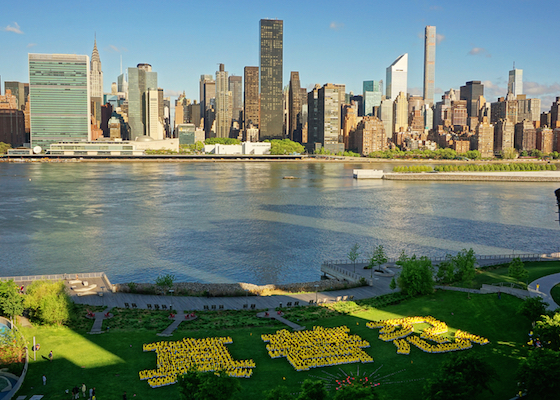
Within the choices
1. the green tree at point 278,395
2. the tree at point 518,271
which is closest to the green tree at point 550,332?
the tree at point 518,271

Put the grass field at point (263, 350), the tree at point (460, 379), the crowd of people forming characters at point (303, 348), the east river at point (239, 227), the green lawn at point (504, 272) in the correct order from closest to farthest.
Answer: the tree at point (460, 379)
the grass field at point (263, 350)
the crowd of people forming characters at point (303, 348)
the green lawn at point (504, 272)
the east river at point (239, 227)

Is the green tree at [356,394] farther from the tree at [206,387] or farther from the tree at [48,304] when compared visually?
the tree at [48,304]

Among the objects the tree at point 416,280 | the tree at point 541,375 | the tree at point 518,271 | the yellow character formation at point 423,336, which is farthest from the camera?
the tree at point 518,271

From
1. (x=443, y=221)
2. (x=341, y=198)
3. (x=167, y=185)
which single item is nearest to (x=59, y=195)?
(x=167, y=185)

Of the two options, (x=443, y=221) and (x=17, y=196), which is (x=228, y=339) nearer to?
(x=443, y=221)

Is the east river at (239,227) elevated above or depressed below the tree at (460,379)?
below

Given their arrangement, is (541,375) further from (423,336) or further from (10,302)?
(10,302)

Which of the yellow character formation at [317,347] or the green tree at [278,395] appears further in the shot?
the yellow character formation at [317,347]

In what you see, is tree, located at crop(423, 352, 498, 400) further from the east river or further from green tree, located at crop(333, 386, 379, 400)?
the east river
